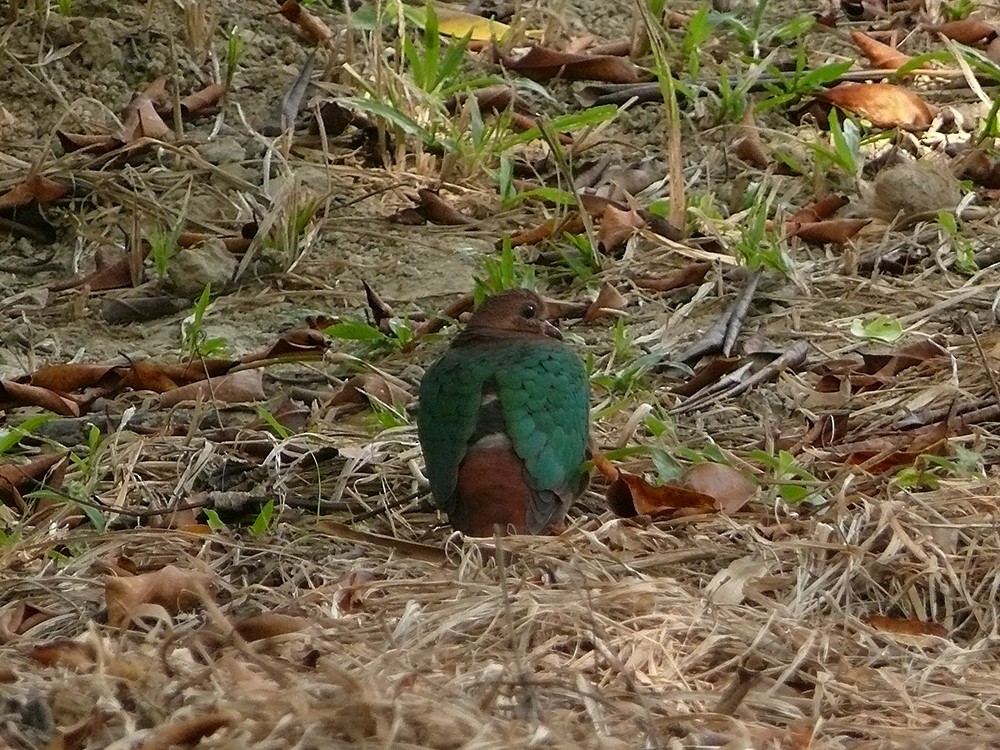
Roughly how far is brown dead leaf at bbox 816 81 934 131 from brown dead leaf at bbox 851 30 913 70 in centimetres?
27

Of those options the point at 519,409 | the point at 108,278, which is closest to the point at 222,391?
the point at 108,278

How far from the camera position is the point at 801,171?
223 inches

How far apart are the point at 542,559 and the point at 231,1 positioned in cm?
390

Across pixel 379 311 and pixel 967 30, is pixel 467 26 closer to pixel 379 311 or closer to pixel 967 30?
pixel 379 311

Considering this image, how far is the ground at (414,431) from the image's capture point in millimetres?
2701

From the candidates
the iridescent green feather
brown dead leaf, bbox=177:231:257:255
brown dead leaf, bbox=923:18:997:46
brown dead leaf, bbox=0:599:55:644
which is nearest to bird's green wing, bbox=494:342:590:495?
the iridescent green feather

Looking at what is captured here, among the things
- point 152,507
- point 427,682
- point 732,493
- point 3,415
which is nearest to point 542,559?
point 732,493

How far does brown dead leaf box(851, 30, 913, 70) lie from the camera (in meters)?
6.20

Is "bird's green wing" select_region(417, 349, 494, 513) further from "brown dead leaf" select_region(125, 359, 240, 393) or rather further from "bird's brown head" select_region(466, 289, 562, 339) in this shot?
"brown dead leaf" select_region(125, 359, 240, 393)

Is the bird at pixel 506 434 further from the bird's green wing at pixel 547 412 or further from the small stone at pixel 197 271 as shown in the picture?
the small stone at pixel 197 271

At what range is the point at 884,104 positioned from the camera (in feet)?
19.4

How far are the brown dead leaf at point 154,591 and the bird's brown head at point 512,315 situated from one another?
1281mm

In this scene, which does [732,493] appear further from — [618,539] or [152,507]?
[152,507]

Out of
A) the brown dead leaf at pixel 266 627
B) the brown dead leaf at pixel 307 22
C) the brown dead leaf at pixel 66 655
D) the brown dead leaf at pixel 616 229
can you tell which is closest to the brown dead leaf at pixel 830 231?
the brown dead leaf at pixel 616 229
